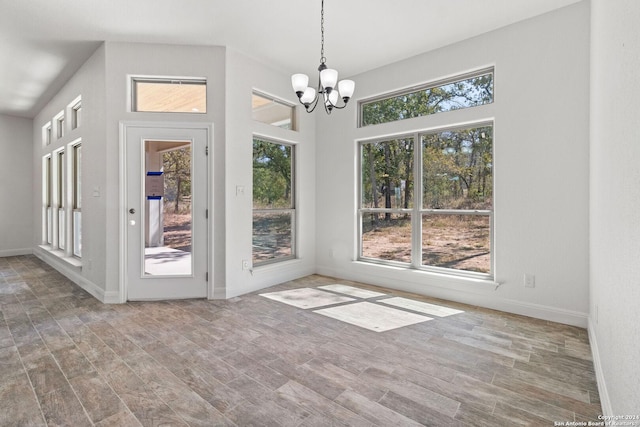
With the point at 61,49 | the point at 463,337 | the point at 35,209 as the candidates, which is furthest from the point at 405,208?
the point at 35,209

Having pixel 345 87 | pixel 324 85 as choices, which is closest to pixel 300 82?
pixel 324 85

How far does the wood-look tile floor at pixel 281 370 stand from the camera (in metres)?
1.79

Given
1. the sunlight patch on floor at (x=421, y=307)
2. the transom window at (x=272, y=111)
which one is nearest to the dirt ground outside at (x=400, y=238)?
the sunlight patch on floor at (x=421, y=307)

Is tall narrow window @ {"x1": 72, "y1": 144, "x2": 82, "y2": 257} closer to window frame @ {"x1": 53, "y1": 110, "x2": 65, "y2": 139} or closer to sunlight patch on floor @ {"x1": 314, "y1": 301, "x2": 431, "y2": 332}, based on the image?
window frame @ {"x1": 53, "y1": 110, "x2": 65, "y2": 139}

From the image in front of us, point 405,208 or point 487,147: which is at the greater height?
point 487,147

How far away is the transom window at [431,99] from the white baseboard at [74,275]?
411 centimetres

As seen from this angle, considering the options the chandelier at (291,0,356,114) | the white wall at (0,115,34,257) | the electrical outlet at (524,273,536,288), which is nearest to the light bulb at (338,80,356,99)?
the chandelier at (291,0,356,114)

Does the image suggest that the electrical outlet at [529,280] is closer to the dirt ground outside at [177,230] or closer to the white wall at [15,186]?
the dirt ground outside at [177,230]

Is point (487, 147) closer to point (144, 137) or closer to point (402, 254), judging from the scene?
point (402, 254)

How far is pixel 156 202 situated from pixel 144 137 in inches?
31.0

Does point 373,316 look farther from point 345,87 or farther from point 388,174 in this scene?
point 345,87

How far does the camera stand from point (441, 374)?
2195mm

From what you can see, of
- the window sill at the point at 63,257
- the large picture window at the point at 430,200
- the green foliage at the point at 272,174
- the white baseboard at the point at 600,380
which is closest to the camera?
the white baseboard at the point at 600,380

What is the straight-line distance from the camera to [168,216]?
12.7 feet
